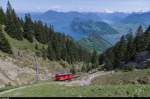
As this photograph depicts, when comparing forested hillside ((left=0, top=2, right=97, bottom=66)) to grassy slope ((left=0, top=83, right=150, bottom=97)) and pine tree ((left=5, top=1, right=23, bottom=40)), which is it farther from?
grassy slope ((left=0, top=83, right=150, bottom=97))

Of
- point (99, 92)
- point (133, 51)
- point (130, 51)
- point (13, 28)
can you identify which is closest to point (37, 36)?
point (13, 28)

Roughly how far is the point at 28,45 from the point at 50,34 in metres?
42.2

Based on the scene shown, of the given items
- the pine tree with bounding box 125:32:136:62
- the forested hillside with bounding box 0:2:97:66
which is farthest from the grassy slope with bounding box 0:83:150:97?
the pine tree with bounding box 125:32:136:62

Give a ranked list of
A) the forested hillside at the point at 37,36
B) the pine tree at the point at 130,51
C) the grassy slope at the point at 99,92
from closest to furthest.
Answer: the grassy slope at the point at 99,92
the pine tree at the point at 130,51
the forested hillside at the point at 37,36

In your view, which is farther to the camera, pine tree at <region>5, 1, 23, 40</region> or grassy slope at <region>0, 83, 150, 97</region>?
pine tree at <region>5, 1, 23, 40</region>

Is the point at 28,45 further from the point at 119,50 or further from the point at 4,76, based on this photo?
the point at 4,76

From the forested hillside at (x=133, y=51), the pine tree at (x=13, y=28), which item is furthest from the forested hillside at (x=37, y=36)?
the forested hillside at (x=133, y=51)

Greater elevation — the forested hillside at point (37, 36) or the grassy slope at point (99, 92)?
the grassy slope at point (99, 92)

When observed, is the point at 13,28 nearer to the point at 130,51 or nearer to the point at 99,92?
the point at 130,51

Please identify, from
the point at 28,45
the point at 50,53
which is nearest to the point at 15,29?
the point at 28,45

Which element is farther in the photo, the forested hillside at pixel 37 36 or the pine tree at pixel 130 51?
the forested hillside at pixel 37 36

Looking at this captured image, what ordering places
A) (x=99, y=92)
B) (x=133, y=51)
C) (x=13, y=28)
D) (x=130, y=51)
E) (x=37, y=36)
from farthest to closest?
(x=37, y=36)
(x=13, y=28)
(x=130, y=51)
(x=133, y=51)
(x=99, y=92)

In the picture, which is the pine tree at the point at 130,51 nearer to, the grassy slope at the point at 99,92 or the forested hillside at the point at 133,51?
the forested hillside at the point at 133,51

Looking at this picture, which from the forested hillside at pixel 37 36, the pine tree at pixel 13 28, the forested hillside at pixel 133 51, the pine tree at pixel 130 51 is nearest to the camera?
the forested hillside at pixel 133 51
